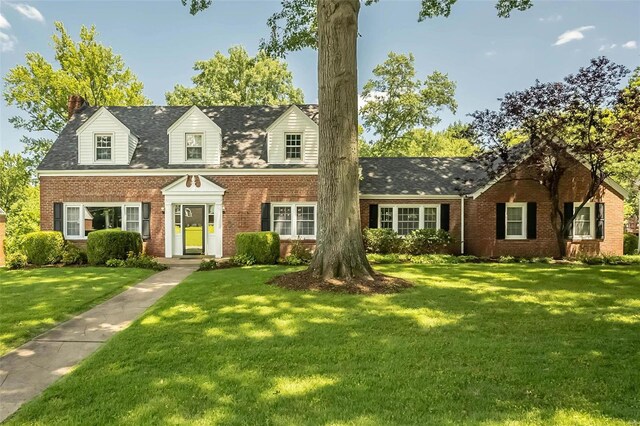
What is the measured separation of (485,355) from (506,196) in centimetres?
1349

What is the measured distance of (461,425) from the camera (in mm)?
2945

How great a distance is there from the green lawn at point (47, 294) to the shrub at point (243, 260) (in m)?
2.99

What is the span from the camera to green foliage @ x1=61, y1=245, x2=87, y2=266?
13.6 metres

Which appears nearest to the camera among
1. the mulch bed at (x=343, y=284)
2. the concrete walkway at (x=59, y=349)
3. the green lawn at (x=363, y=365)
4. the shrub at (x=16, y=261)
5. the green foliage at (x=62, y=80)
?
the green lawn at (x=363, y=365)

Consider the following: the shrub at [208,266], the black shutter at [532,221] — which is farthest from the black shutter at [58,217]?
the black shutter at [532,221]

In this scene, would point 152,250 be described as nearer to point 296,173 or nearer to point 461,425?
point 296,173

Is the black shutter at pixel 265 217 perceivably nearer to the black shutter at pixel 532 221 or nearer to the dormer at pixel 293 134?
the dormer at pixel 293 134

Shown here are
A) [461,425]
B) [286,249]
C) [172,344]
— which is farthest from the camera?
[286,249]

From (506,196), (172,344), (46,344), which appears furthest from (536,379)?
(506,196)

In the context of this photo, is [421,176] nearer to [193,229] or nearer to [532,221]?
[532,221]

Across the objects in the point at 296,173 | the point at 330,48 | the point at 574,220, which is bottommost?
the point at 574,220

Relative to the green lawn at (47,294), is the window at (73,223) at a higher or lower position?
higher

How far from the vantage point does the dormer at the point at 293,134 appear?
16031mm

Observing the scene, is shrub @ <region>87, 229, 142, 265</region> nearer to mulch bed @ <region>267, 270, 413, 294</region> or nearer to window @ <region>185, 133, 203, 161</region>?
window @ <region>185, 133, 203, 161</region>
